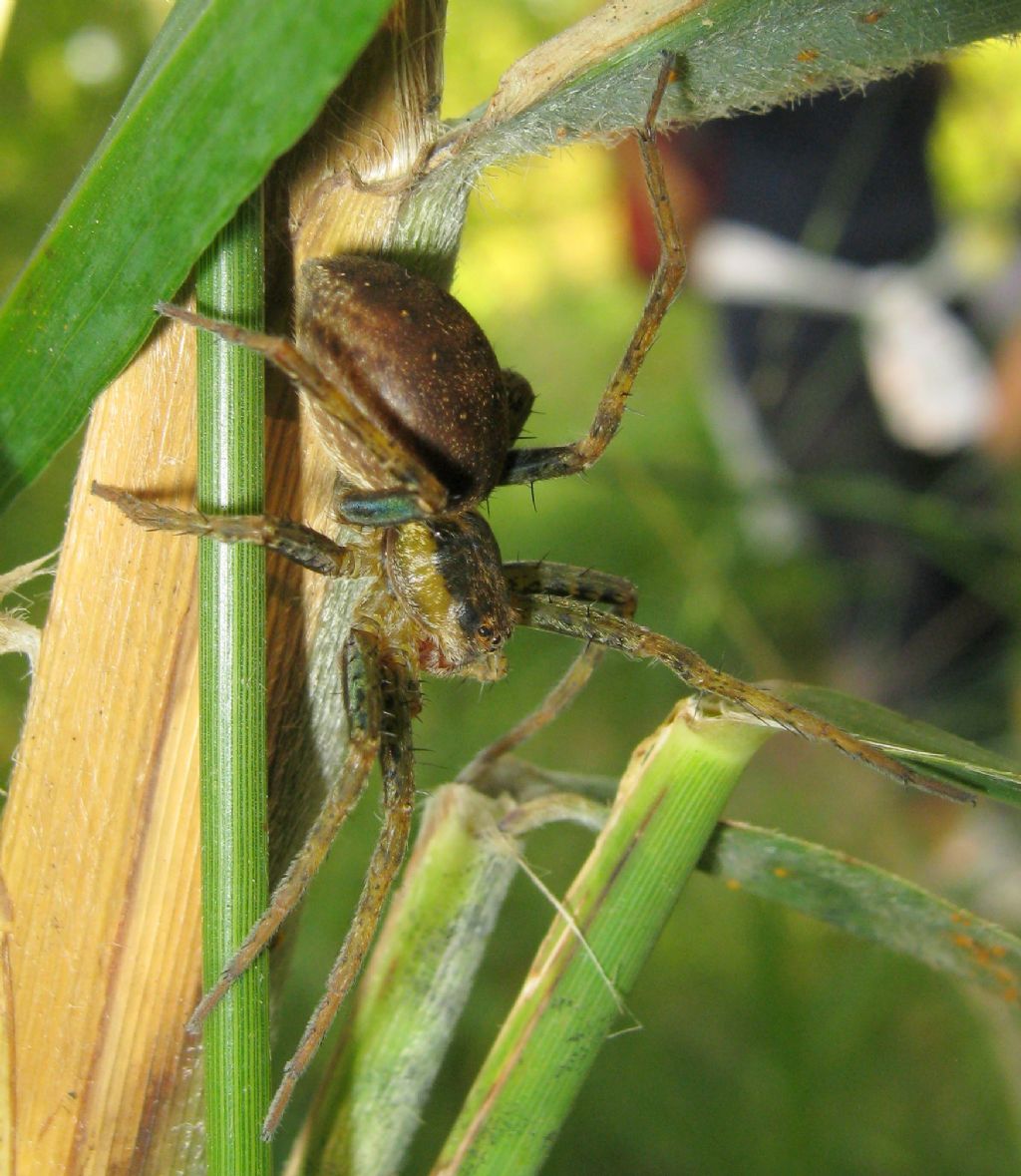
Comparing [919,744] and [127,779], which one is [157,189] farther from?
[919,744]

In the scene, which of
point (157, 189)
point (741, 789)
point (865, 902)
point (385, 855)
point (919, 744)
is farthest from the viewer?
point (741, 789)

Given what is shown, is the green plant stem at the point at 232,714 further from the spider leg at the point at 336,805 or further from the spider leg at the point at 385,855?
the spider leg at the point at 385,855

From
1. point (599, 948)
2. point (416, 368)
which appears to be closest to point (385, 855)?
point (599, 948)

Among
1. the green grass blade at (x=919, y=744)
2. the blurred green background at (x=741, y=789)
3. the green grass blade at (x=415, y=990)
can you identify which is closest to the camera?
the green grass blade at (x=919, y=744)

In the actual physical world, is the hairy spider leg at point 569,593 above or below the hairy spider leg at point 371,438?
below

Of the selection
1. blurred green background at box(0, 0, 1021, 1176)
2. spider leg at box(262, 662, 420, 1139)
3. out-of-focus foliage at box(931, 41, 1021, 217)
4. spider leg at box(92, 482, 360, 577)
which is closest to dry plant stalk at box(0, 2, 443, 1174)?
spider leg at box(92, 482, 360, 577)

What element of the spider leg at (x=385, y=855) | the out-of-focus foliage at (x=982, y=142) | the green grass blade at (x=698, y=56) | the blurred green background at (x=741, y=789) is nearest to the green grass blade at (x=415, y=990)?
the spider leg at (x=385, y=855)

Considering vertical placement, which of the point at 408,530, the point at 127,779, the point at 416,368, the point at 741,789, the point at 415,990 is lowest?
the point at 741,789
